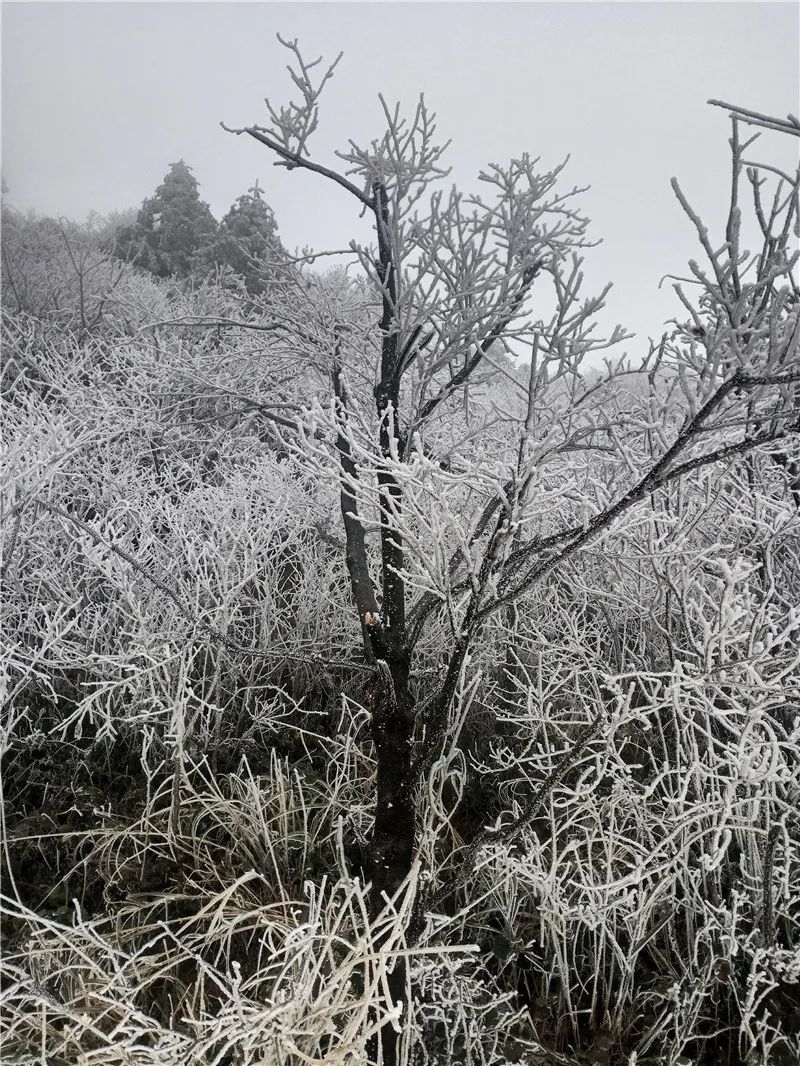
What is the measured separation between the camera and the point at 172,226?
1272cm

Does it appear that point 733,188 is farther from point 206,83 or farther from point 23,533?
point 206,83

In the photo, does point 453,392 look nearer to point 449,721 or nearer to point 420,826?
point 449,721

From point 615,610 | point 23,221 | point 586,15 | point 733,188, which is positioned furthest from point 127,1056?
point 23,221

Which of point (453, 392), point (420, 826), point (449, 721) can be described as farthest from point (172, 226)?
point (420, 826)

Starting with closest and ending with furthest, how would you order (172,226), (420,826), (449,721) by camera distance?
(420,826) → (449,721) → (172,226)

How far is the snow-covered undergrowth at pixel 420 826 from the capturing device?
157 centimetres

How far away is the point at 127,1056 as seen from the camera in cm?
128

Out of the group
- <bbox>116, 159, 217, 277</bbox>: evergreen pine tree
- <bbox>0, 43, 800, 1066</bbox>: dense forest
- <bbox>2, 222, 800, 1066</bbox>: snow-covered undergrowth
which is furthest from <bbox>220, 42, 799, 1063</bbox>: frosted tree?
<bbox>116, 159, 217, 277</bbox>: evergreen pine tree

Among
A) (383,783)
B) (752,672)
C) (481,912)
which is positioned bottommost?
(481,912)

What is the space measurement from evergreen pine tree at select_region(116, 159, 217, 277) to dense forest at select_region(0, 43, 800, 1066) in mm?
10653

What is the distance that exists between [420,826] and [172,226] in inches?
531

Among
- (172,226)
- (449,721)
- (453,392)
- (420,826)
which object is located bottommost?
(420,826)

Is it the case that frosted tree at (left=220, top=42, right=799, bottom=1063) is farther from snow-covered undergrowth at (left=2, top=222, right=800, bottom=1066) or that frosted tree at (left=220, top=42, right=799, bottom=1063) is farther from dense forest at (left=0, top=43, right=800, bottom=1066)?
snow-covered undergrowth at (left=2, top=222, right=800, bottom=1066)

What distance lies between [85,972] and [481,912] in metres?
1.29
